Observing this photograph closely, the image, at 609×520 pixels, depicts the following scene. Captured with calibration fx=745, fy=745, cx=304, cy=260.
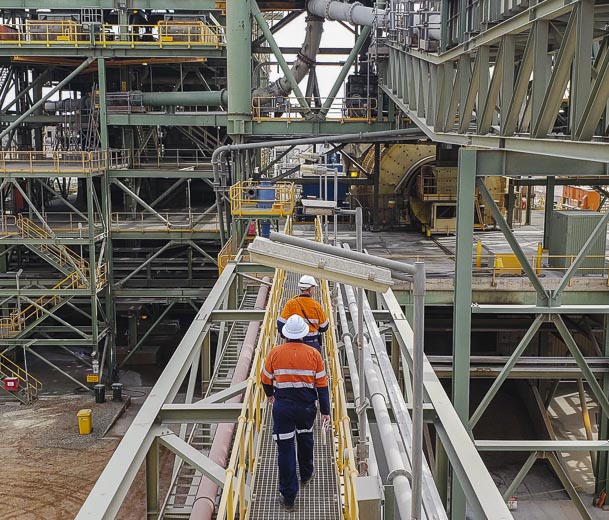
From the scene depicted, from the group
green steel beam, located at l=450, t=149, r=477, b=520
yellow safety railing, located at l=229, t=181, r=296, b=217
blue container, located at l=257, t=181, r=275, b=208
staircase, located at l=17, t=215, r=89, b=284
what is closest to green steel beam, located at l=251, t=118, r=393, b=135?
yellow safety railing, located at l=229, t=181, r=296, b=217

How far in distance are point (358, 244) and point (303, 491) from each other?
2.49 m

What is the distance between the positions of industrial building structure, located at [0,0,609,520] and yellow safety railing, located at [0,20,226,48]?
0.53 ft

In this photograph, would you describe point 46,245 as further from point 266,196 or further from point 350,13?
point 350,13

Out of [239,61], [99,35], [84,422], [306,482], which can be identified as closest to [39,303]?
[84,422]

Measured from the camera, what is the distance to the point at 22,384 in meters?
28.5

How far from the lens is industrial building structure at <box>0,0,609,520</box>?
6.91m

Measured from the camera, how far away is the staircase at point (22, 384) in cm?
2641

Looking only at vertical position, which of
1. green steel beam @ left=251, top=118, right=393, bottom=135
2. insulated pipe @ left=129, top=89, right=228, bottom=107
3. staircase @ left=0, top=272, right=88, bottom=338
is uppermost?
insulated pipe @ left=129, top=89, right=228, bottom=107

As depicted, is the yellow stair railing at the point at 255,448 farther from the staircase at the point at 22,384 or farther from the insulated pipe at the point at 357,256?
the staircase at the point at 22,384

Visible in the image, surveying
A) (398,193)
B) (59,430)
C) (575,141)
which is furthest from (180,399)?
(575,141)

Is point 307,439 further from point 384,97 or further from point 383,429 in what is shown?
point 384,97

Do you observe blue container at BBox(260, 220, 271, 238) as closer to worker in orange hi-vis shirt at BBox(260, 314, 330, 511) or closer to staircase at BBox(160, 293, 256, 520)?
staircase at BBox(160, 293, 256, 520)

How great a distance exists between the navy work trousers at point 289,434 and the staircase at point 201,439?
91.7 inches

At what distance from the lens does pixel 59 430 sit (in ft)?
78.5
